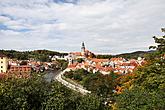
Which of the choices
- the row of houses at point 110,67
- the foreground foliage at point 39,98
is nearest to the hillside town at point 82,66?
the row of houses at point 110,67

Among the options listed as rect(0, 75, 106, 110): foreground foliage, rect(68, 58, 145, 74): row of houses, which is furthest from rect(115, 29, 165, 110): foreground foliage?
rect(68, 58, 145, 74): row of houses

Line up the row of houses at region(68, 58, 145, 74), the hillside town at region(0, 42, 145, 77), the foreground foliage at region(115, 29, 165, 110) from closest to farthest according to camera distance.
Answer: the foreground foliage at region(115, 29, 165, 110)
the hillside town at region(0, 42, 145, 77)
the row of houses at region(68, 58, 145, 74)

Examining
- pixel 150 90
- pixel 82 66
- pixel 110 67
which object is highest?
pixel 150 90

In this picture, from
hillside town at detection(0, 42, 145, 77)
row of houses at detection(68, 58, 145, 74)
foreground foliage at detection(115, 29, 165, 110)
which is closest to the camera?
foreground foliage at detection(115, 29, 165, 110)

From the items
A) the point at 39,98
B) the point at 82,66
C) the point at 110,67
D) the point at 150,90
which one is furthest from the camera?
the point at 82,66

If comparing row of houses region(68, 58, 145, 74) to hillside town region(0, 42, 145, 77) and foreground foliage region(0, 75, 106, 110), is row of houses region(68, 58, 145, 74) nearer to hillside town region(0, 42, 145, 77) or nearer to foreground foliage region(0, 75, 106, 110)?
hillside town region(0, 42, 145, 77)

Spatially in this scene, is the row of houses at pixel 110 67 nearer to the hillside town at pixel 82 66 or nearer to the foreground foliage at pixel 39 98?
the hillside town at pixel 82 66

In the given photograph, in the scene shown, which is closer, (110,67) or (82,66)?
(110,67)

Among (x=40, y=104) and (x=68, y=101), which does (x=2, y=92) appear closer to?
(x=40, y=104)

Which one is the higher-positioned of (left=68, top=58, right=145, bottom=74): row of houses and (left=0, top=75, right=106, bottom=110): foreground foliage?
(left=0, top=75, right=106, bottom=110): foreground foliage

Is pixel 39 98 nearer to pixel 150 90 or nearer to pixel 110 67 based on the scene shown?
pixel 150 90

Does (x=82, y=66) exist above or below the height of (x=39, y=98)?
below

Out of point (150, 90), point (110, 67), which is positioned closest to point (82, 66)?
point (110, 67)

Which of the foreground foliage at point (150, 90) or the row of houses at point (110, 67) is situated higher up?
the foreground foliage at point (150, 90)
